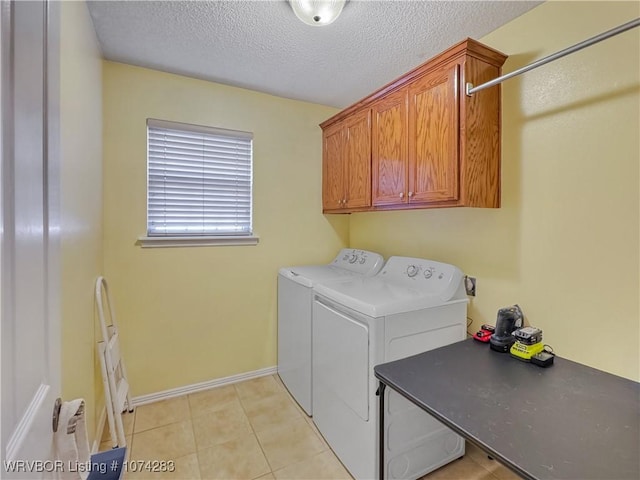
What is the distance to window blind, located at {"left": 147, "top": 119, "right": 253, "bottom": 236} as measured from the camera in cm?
228

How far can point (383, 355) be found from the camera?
1.51 metres

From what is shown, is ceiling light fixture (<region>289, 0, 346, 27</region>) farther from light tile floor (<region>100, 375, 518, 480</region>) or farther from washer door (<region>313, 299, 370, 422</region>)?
light tile floor (<region>100, 375, 518, 480</region>)

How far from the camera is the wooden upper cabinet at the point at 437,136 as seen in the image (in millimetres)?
1593

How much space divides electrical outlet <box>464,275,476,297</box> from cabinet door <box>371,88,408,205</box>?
0.64 m

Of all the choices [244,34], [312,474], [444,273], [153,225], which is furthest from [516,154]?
[153,225]

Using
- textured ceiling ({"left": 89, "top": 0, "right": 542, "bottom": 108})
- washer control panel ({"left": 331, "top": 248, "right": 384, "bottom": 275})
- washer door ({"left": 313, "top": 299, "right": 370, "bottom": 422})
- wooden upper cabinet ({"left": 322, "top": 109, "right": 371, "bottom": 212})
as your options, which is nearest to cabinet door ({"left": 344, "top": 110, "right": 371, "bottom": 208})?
wooden upper cabinet ({"left": 322, "top": 109, "right": 371, "bottom": 212})

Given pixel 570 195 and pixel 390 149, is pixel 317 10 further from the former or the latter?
pixel 570 195

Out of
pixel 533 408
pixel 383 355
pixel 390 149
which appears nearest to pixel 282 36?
pixel 390 149

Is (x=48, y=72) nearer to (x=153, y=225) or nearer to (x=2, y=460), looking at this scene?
(x=2, y=460)

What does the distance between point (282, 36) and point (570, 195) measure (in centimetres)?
176

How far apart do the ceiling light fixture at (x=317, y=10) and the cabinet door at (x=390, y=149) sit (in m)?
0.64

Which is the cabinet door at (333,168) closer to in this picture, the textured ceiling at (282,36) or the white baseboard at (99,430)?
the textured ceiling at (282,36)

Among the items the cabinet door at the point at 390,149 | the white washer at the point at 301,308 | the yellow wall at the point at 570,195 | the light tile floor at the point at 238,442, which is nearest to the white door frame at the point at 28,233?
the light tile floor at the point at 238,442

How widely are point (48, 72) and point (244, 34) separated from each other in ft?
4.50
